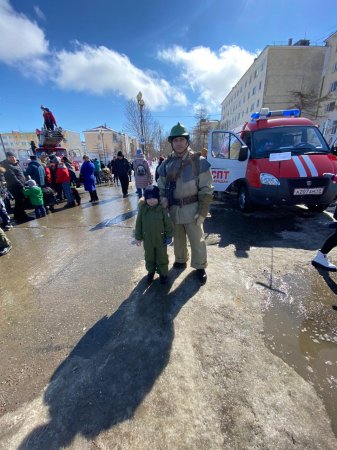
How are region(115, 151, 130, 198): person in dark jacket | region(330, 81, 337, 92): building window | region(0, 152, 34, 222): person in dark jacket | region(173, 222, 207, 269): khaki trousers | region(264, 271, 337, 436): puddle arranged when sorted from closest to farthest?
region(264, 271, 337, 436): puddle → region(173, 222, 207, 269): khaki trousers → region(0, 152, 34, 222): person in dark jacket → region(115, 151, 130, 198): person in dark jacket → region(330, 81, 337, 92): building window

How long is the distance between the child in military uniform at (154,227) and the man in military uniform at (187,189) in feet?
0.54

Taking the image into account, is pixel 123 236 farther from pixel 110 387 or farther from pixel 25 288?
pixel 110 387

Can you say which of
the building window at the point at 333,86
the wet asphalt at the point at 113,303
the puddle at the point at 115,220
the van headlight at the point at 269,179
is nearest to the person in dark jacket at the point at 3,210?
the wet asphalt at the point at 113,303

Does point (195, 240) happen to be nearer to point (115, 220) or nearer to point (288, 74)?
point (115, 220)

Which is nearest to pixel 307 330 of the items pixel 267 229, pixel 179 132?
pixel 179 132

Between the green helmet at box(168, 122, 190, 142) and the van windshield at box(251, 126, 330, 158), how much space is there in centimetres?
327

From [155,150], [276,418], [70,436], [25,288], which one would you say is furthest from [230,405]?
[155,150]

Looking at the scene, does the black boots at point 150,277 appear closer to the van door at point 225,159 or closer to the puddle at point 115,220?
the puddle at point 115,220

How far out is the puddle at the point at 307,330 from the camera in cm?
185

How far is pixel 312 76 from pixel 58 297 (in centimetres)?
4636

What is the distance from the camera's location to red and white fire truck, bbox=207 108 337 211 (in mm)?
4750

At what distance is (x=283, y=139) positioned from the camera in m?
5.61

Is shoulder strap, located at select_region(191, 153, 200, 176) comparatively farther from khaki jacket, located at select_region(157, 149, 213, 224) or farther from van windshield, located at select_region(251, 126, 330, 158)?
van windshield, located at select_region(251, 126, 330, 158)

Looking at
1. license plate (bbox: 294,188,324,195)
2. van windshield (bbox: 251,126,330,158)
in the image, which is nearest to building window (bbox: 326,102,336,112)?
van windshield (bbox: 251,126,330,158)
